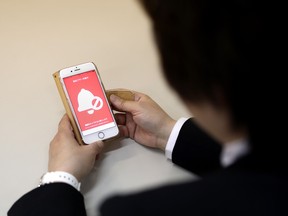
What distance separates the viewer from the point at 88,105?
2.12 feet

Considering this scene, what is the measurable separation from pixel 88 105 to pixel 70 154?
3.5 inches

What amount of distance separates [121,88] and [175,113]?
0.35 feet

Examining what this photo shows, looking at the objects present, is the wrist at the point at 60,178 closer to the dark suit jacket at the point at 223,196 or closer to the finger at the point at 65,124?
the finger at the point at 65,124

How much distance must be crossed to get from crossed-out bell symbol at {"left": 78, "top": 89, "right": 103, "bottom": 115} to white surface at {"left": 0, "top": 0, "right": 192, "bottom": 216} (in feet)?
0.21

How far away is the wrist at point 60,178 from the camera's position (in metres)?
0.57

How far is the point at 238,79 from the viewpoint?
1.05ft

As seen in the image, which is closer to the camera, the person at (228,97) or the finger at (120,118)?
the person at (228,97)

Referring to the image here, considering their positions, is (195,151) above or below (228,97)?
below

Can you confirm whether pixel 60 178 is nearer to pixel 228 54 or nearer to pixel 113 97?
pixel 113 97

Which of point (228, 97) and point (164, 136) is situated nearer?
point (228, 97)

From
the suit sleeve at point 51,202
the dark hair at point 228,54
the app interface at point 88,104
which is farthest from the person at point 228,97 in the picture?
the app interface at point 88,104

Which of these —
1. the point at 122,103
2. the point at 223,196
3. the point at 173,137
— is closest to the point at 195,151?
the point at 173,137

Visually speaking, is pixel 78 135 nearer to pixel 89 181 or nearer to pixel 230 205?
pixel 89 181

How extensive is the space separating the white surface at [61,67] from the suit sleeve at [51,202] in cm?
4
